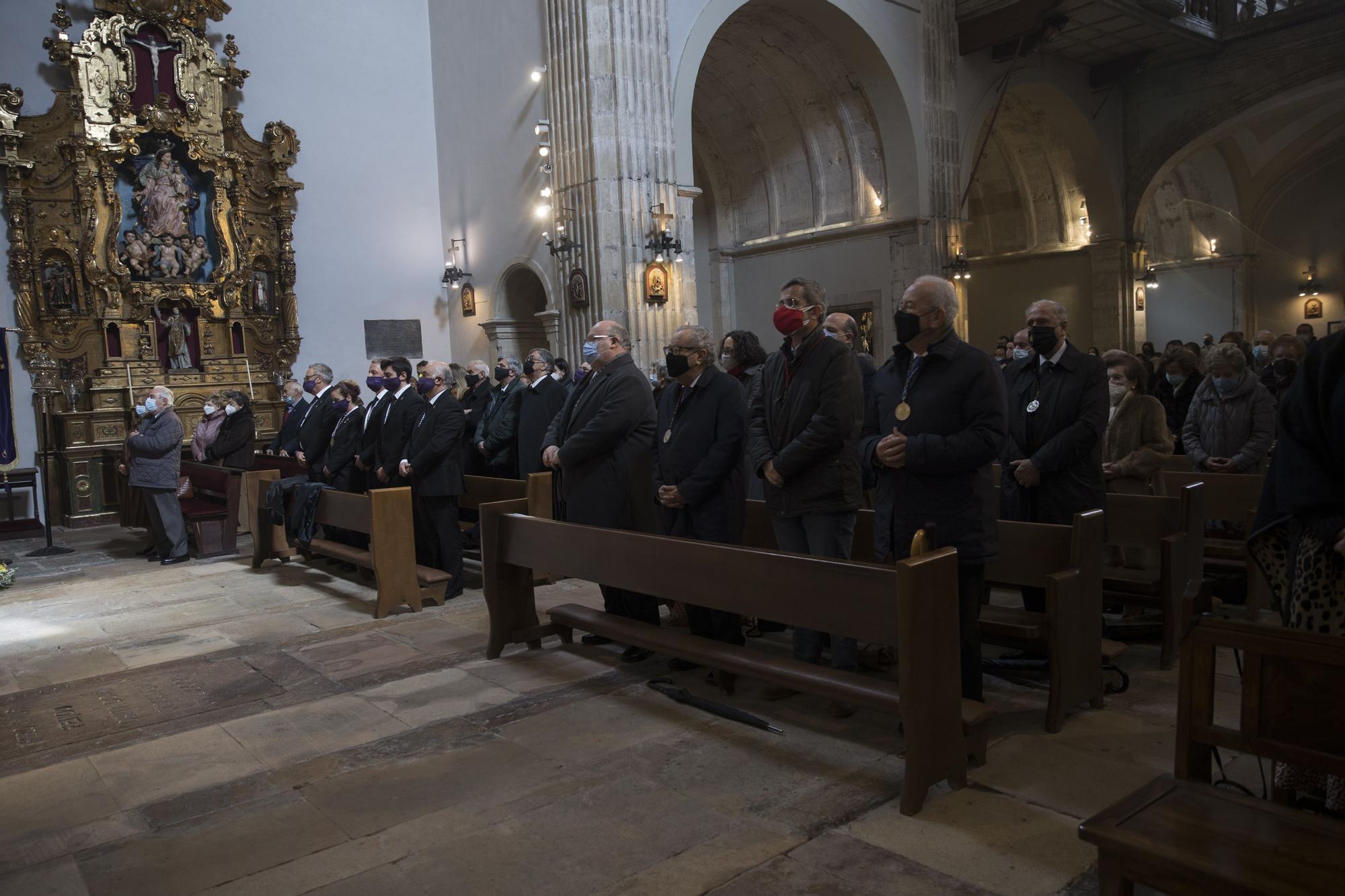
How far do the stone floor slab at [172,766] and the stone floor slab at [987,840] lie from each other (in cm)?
229

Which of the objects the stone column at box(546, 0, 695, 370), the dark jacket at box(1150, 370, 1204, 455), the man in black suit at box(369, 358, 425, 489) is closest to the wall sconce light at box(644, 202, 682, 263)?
the stone column at box(546, 0, 695, 370)

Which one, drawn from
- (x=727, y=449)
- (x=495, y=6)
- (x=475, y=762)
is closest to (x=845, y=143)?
(x=495, y=6)

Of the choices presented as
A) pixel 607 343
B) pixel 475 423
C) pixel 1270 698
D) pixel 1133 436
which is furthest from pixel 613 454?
pixel 475 423

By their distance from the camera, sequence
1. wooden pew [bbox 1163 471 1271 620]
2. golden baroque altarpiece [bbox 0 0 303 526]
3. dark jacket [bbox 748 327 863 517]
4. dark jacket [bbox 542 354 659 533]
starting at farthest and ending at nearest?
1. golden baroque altarpiece [bbox 0 0 303 526]
2. wooden pew [bbox 1163 471 1271 620]
3. dark jacket [bbox 542 354 659 533]
4. dark jacket [bbox 748 327 863 517]

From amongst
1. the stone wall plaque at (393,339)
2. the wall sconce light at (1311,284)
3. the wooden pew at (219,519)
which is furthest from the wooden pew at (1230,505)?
the wall sconce light at (1311,284)

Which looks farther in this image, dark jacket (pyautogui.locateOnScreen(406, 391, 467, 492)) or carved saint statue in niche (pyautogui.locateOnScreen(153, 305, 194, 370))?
carved saint statue in niche (pyautogui.locateOnScreen(153, 305, 194, 370))

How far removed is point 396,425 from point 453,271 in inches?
302

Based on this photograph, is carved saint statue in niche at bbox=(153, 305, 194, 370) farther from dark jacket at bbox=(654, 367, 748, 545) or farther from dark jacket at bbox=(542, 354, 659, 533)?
dark jacket at bbox=(654, 367, 748, 545)

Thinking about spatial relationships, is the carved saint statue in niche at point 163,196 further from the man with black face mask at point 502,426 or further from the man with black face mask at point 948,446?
the man with black face mask at point 948,446

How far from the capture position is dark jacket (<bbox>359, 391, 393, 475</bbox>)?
669 cm

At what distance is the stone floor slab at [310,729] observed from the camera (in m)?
3.62

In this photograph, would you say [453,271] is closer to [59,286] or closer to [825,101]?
[59,286]

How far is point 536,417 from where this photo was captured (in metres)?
7.37

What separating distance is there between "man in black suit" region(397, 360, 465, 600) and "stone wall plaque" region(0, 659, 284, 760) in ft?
5.56
